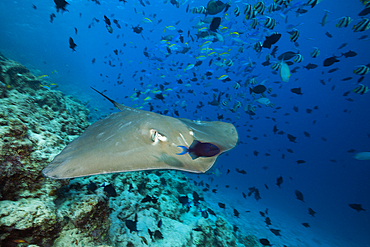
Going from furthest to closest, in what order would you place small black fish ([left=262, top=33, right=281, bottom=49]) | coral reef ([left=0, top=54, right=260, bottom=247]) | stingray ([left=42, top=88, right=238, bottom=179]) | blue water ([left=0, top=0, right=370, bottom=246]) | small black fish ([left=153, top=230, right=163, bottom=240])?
blue water ([left=0, top=0, right=370, bottom=246])
small black fish ([left=262, top=33, right=281, bottom=49])
small black fish ([left=153, top=230, right=163, bottom=240])
coral reef ([left=0, top=54, right=260, bottom=247])
stingray ([left=42, top=88, right=238, bottom=179])

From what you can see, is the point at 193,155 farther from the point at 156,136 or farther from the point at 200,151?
the point at 156,136

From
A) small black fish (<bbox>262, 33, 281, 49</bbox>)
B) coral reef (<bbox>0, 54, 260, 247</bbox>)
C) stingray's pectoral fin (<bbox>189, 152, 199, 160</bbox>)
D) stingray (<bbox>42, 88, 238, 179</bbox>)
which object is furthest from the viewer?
small black fish (<bbox>262, 33, 281, 49</bbox>)

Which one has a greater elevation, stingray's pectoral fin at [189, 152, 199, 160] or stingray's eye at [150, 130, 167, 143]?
stingray's eye at [150, 130, 167, 143]

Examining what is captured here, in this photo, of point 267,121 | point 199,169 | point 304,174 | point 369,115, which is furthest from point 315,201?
point 199,169

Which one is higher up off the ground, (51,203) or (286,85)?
(286,85)

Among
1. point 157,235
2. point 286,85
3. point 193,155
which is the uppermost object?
point 286,85

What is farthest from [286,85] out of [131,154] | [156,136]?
[131,154]

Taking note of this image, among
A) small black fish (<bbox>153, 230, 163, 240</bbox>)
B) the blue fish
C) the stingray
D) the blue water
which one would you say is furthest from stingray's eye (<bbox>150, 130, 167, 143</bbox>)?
the blue water

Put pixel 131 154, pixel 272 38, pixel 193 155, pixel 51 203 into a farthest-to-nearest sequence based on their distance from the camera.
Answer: pixel 272 38
pixel 51 203
pixel 193 155
pixel 131 154

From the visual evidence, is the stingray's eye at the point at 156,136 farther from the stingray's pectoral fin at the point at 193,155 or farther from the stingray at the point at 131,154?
the stingray's pectoral fin at the point at 193,155

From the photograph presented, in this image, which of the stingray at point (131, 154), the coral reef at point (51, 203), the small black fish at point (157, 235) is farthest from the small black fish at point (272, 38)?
the small black fish at point (157, 235)

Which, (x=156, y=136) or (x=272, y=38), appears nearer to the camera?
(x=156, y=136)

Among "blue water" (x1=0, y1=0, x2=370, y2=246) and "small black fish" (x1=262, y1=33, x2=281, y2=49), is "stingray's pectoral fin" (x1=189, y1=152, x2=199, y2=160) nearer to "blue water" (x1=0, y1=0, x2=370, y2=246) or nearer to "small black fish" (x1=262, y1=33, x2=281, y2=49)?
"small black fish" (x1=262, y1=33, x2=281, y2=49)

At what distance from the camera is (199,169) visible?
5.02 ft
